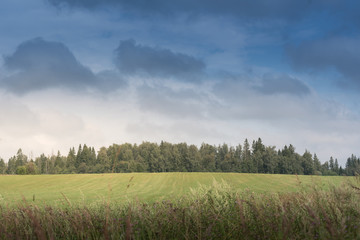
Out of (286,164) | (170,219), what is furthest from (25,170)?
(170,219)

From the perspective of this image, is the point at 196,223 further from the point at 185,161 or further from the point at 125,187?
the point at 185,161

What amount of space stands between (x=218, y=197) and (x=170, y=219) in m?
2.94

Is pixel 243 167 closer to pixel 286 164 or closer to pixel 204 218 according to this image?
pixel 286 164

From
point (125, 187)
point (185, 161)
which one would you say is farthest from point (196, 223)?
point (185, 161)

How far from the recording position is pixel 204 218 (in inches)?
209

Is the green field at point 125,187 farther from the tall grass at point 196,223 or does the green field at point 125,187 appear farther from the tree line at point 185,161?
the tree line at point 185,161

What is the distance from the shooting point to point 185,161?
110 meters

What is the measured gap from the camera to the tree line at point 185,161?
97438 mm

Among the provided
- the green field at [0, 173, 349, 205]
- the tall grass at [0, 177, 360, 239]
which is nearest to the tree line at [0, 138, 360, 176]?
the green field at [0, 173, 349, 205]

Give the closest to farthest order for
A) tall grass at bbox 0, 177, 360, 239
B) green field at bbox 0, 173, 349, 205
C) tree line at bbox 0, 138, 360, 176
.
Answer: tall grass at bbox 0, 177, 360, 239 < green field at bbox 0, 173, 349, 205 < tree line at bbox 0, 138, 360, 176

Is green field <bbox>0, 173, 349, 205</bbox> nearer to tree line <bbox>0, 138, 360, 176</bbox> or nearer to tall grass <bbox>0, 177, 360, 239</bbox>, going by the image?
tall grass <bbox>0, 177, 360, 239</bbox>

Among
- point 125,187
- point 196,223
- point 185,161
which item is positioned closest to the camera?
point 196,223

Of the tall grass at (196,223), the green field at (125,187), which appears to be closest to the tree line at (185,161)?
the green field at (125,187)

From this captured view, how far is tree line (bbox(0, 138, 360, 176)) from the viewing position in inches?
3836
